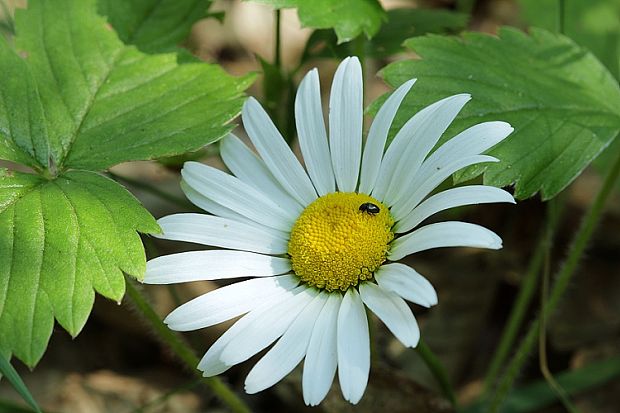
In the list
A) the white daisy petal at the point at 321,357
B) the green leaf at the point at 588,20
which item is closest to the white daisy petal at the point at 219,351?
the white daisy petal at the point at 321,357

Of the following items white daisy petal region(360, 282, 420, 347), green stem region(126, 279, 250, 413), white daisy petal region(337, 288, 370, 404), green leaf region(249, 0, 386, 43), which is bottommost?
green stem region(126, 279, 250, 413)

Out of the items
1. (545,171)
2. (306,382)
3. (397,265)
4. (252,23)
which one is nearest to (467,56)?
(545,171)

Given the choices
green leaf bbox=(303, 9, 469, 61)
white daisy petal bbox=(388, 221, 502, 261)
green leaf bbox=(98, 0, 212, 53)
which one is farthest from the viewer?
green leaf bbox=(303, 9, 469, 61)

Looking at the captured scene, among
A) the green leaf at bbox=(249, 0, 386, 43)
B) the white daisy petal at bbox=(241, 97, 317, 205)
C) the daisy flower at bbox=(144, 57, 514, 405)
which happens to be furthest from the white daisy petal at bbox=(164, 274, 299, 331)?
the green leaf at bbox=(249, 0, 386, 43)

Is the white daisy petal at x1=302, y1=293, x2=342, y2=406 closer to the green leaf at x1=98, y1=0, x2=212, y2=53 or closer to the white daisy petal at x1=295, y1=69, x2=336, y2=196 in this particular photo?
the white daisy petal at x1=295, y1=69, x2=336, y2=196

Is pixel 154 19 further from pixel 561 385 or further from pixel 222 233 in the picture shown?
pixel 561 385

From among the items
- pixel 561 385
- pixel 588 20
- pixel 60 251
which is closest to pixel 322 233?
pixel 60 251

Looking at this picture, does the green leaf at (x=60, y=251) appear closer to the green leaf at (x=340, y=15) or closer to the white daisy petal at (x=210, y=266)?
the white daisy petal at (x=210, y=266)
